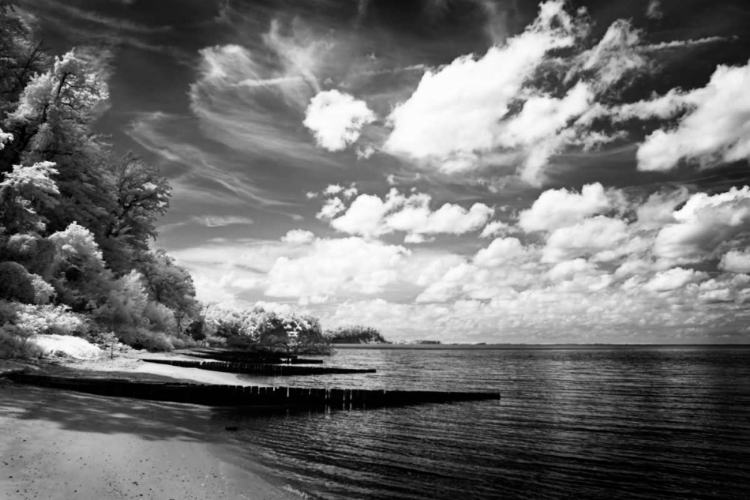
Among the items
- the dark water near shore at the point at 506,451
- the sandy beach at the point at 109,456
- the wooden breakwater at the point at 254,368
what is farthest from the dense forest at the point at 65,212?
the dark water near shore at the point at 506,451

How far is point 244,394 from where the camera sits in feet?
82.3

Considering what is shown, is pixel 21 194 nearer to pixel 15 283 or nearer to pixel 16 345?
pixel 15 283

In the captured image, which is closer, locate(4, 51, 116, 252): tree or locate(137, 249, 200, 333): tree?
locate(4, 51, 116, 252): tree

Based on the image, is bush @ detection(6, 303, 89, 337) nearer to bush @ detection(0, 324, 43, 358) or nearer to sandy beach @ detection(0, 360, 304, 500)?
bush @ detection(0, 324, 43, 358)

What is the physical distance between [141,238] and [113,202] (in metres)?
8.80

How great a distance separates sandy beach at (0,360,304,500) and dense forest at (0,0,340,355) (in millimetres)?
13540

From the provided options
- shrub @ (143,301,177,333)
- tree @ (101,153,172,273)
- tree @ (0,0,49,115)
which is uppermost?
tree @ (0,0,49,115)

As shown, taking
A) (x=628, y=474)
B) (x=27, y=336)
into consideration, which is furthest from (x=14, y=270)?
(x=628, y=474)

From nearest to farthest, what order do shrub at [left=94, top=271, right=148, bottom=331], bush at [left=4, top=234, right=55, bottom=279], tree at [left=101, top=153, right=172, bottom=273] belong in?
1. bush at [left=4, top=234, right=55, bottom=279]
2. shrub at [left=94, top=271, right=148, bottom=331]
3. tree at [left=101, top=153, right=172, bottom=273]

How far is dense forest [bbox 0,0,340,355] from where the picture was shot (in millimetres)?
30359

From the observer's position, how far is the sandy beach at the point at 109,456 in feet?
27.5

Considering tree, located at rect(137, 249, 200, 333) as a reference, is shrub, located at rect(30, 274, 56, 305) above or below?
below

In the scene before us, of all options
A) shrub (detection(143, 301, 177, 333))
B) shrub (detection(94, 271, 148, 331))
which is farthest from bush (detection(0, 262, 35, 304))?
shrub (detection(143, 301, 177, 333))

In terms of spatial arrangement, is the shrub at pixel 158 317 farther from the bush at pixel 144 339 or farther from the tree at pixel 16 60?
the tree at pixel 16 60
